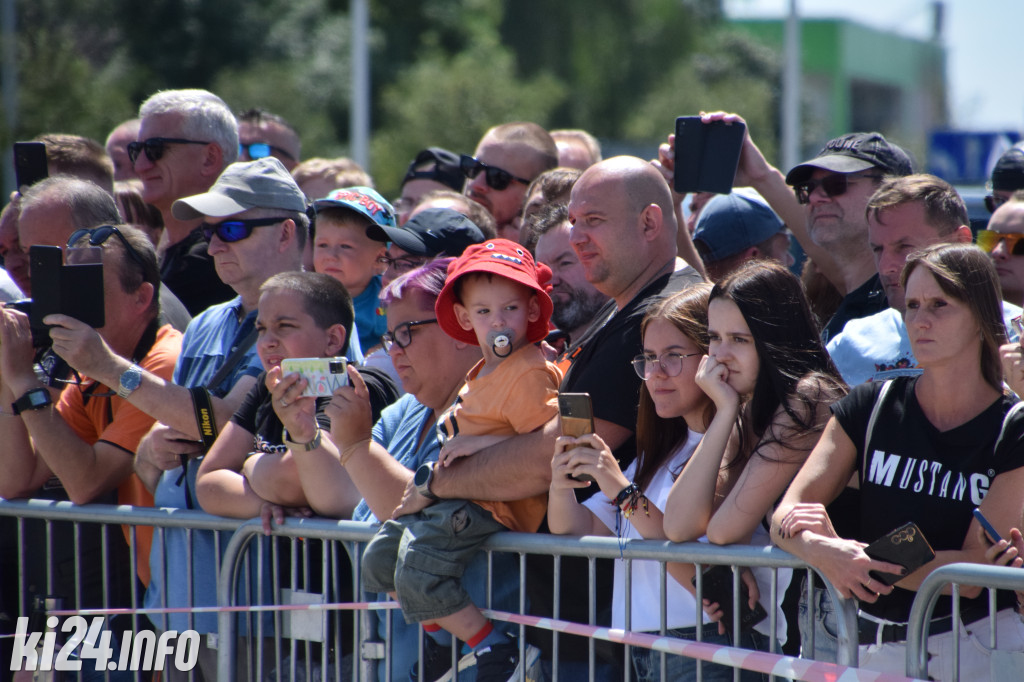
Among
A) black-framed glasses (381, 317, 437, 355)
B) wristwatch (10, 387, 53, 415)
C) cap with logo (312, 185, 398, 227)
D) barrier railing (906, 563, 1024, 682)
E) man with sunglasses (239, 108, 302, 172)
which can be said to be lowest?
barrier railing (906, 563, 1024, 682)

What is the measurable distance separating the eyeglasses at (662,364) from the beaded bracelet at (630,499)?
342 millimetres

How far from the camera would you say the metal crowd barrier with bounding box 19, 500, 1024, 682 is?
10.7 feet

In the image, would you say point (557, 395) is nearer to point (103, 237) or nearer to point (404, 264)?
point (404, 264)

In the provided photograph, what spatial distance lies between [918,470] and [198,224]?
12.9 feet

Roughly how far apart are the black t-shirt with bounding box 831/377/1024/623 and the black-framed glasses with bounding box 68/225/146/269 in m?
2.86

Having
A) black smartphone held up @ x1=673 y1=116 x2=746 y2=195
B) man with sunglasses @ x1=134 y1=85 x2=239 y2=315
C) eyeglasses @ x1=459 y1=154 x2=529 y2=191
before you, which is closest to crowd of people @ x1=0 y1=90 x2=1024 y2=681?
black smartphone held up @ x1=673 y1=116 x2=746 y2=195

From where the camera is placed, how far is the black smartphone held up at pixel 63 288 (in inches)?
162

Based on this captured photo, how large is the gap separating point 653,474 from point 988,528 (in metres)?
0.99

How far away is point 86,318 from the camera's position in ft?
13.7

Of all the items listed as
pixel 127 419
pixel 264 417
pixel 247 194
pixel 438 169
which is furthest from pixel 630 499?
pixel 438 169

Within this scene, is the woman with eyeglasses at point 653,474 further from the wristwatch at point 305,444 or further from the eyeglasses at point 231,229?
the eyeglasses at point 231,229

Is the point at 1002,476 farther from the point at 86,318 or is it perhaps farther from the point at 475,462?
the point at 86,318

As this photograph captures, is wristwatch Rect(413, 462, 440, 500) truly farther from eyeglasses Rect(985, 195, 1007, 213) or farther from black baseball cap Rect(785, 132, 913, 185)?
eyeglasses Rect(985, 195, 1007, 213)

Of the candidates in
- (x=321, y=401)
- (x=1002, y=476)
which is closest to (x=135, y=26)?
(x=321, y=401)
